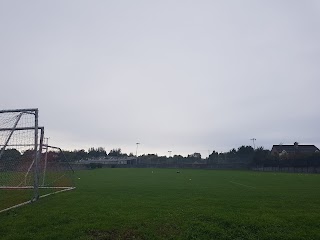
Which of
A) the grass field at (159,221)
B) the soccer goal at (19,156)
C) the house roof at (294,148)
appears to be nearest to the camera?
the grass field at (159,221)

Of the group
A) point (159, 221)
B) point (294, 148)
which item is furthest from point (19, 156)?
point (294, 148)

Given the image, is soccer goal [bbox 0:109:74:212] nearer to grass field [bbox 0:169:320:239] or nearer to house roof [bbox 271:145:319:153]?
grass field [bbox 0:169:320:239]

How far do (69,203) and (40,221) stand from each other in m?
3.99

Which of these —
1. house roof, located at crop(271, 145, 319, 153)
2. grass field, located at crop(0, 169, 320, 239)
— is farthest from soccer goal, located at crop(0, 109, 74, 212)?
house roof, located at crop(271, 145, 319, 153)

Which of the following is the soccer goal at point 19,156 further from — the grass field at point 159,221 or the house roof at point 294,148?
the house roof at point 294,148

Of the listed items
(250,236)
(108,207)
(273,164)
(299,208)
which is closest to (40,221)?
(108,207)

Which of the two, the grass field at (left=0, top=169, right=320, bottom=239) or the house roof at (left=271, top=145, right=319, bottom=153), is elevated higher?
Answer: the house roof at (left=271, top=145, right=319, bottom=153)

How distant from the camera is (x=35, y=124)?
16.6 meters

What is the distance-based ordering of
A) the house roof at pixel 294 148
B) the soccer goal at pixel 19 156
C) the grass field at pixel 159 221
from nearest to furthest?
the grass field at pixel 159 221 → the soccer goal at pixel 19 156 → the house roof at pixel 294 148

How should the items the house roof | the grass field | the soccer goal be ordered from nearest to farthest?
1. the grass field
2. the soccer goal
3. the house roof

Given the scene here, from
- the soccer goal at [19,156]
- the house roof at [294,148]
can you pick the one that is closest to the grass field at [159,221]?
the soccer goal at [19,156]

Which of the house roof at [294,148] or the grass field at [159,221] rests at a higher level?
the house roof at [294,148]

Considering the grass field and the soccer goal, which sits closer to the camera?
the grass field

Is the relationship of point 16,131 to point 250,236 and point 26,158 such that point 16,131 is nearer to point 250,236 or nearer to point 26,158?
point 26,158
